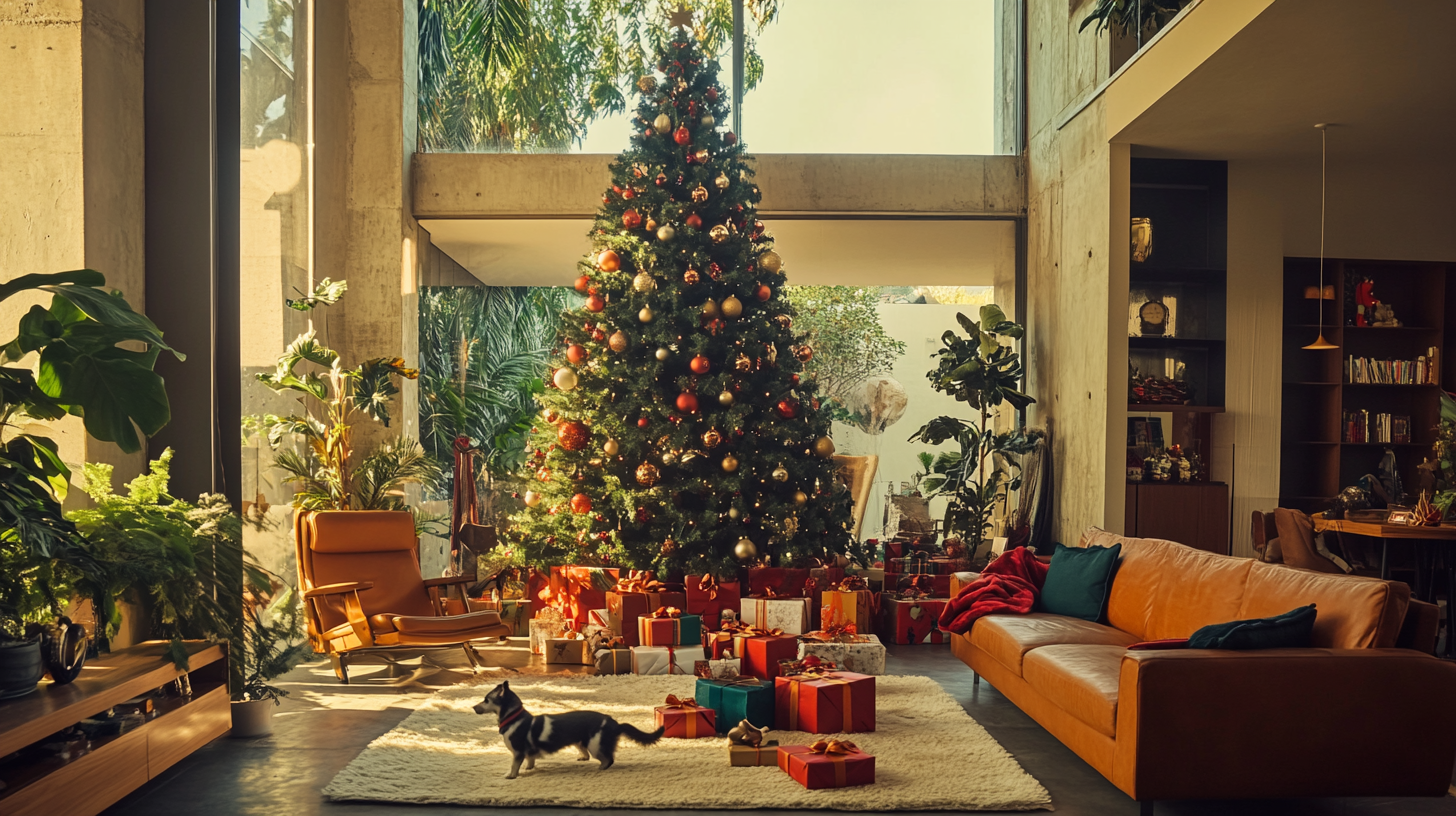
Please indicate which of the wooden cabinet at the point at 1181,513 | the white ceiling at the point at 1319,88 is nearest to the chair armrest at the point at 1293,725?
the white ceiling at the point at 1319,88

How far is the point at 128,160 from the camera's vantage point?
13.3 ft

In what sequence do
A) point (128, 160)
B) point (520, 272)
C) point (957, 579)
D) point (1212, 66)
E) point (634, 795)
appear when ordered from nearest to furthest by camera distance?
point (634, 795) → point (128, 160) → point (1212, 66) → point (957, 579) → point (520, 272)

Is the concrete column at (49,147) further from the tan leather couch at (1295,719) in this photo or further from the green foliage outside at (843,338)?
the green foliage outside at (843,338)

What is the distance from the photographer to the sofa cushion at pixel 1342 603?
3.03 metres

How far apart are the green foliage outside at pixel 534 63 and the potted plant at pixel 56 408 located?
5.35 m

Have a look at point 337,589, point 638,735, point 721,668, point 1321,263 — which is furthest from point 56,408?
point 1321,263

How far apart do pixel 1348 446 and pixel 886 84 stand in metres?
4.35

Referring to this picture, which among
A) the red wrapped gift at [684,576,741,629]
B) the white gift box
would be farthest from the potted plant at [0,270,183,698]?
the red wrapped gift at [684,576,741,629]

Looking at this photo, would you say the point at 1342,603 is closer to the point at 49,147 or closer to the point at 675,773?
the point at 675,773

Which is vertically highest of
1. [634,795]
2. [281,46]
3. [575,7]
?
[575,7]

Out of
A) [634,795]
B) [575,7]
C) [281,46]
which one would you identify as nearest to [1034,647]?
[634,795]

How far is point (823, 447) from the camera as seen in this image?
6461mm

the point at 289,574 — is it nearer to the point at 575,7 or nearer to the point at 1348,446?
the point at 575,7

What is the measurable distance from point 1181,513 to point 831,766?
4.09 meters
